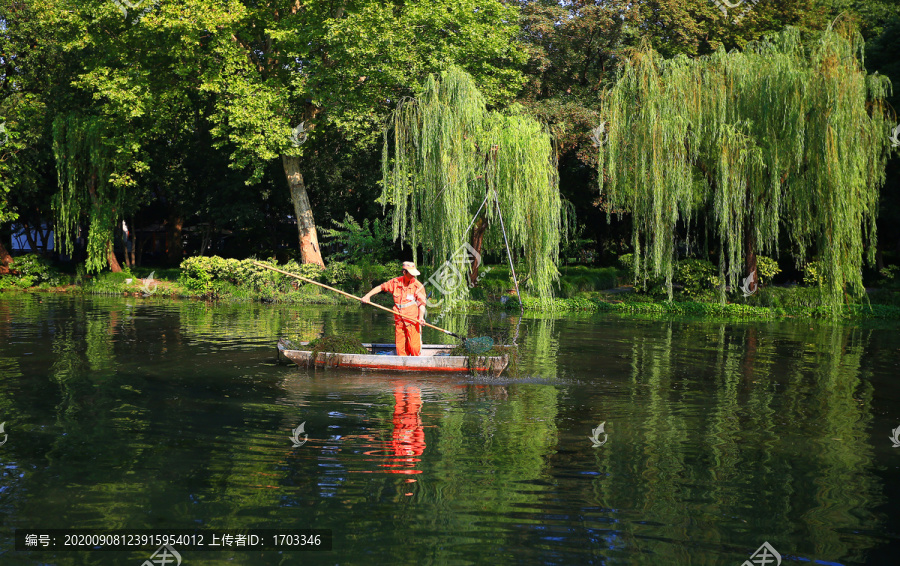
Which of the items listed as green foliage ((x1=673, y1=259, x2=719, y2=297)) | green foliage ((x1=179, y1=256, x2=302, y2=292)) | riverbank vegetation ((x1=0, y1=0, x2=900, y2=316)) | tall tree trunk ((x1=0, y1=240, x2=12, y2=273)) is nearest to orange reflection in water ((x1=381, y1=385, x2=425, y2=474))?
riverbank vegetation ((x1=0, y1=0, x2=900, y2=316))

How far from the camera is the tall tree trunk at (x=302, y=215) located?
3384 centimetres

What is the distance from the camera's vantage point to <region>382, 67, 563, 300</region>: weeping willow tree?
935 inches

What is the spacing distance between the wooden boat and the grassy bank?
1099 cm

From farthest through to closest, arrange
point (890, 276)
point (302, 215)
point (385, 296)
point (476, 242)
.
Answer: point (302, 215) < point (890, 276) < point (385, 296) < point (476, 242)

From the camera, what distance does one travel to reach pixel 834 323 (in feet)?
80.0

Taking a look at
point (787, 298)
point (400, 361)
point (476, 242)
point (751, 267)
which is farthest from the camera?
point (476, 242)

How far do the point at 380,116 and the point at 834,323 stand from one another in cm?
1795

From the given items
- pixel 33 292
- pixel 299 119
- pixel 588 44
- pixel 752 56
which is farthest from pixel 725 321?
pixel 33 292

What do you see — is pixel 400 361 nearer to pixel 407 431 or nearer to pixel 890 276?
pixel 407 431

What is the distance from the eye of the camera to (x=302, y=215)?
33938 millimetres

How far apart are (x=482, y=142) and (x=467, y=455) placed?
16.9 meters

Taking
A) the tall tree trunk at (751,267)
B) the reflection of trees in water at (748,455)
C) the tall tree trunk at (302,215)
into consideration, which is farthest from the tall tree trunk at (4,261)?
the tall tree trunk at (751,267)

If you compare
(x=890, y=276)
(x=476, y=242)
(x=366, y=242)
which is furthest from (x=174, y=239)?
(x=890, y=276)

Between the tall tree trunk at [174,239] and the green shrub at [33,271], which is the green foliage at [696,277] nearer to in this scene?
the green shrub at [33,271]
